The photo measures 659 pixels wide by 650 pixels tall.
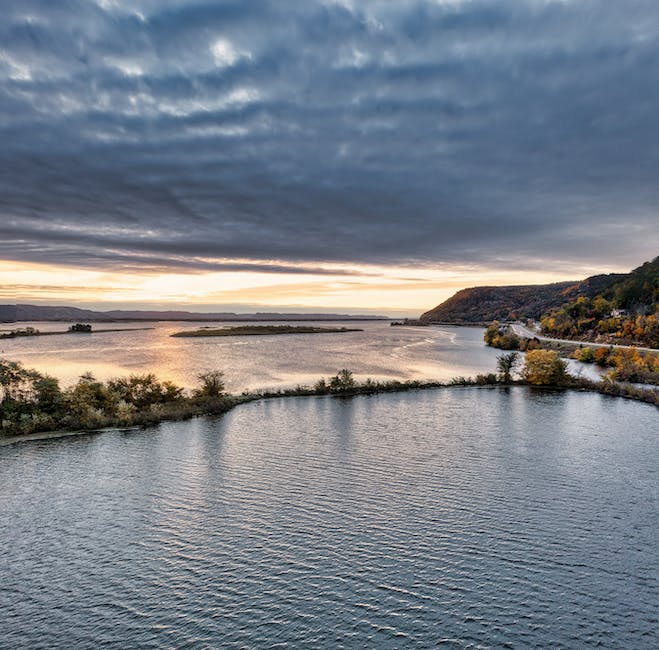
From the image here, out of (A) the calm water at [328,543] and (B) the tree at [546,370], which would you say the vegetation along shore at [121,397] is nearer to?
(B) the tree at [546,370]

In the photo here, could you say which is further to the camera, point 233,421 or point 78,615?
point 233,421

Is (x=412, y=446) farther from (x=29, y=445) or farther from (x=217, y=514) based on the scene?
(x=29, y=445)

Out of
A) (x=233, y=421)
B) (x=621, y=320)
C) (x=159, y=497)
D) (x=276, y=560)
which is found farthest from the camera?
(x=621, y=320)

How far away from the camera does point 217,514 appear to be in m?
26.6

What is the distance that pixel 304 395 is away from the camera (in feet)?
222

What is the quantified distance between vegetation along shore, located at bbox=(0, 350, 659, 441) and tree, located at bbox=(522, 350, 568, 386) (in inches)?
10.5

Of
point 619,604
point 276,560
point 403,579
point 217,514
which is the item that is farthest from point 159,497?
point 619,604

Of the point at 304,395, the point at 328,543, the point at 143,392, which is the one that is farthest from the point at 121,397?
the point at 328,543

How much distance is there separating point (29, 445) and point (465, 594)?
42.0 meters

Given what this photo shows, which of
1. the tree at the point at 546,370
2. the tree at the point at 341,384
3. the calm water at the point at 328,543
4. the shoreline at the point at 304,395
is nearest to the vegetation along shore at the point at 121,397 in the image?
the tree at the point at 341,384

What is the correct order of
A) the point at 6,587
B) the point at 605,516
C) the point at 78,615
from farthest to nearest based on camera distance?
the point at 605,516, the point at 6,587, the point at 78,615

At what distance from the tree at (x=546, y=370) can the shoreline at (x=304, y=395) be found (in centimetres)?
121

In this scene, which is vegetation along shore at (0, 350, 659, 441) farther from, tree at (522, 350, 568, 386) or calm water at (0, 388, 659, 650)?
calm water at (0, 388, 659, 650)

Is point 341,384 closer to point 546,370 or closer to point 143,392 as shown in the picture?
point 143,392
